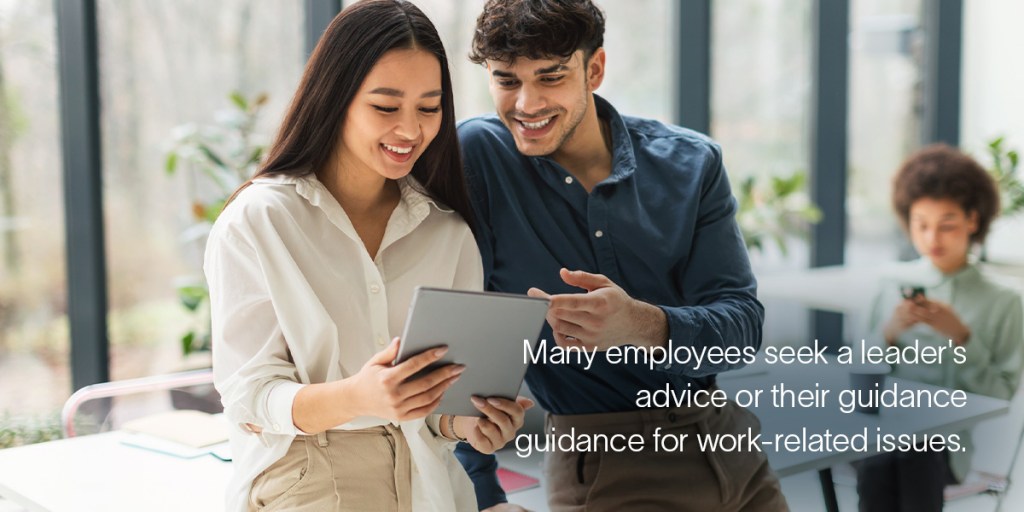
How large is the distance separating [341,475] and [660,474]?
72 centimetres

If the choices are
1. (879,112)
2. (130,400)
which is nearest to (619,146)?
(130,400)

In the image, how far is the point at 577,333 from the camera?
1.61 metres

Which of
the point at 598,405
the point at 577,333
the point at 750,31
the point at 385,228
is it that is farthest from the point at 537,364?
the point at 750,31

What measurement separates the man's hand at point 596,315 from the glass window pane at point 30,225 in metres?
1.93

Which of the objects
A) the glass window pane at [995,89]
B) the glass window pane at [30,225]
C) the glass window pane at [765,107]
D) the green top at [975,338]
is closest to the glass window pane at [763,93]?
the glass window pane at [765,107]

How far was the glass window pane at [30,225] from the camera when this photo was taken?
278 centimetres

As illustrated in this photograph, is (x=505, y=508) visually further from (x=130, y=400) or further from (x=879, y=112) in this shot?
(x=879, y=112)

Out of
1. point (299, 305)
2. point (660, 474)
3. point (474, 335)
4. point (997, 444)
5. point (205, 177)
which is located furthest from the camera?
point (205, 177)

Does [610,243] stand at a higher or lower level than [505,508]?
higher

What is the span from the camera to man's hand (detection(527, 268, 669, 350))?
156cm

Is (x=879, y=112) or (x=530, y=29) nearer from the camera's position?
(x=530, y=29)

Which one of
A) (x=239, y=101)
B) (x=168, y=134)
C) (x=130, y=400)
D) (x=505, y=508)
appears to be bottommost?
(x=130, y=400)

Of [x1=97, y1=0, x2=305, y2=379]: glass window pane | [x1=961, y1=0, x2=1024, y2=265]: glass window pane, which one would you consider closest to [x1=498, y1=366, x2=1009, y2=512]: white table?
[x1=97, y1=0, x2=305, y2=379]: glass window pane

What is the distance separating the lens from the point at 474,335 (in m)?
1.34
